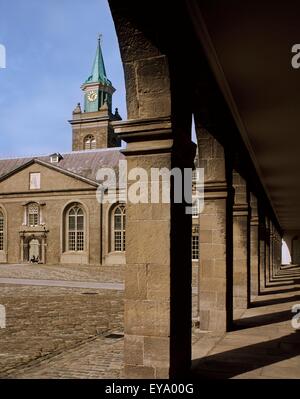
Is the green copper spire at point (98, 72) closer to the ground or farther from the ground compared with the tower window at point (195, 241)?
farther from the ground

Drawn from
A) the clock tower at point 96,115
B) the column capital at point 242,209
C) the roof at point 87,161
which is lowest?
the column capital at point 242,209

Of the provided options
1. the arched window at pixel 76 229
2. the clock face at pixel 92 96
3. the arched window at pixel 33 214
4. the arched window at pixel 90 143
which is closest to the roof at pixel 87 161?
the arched window at pixel 76 229

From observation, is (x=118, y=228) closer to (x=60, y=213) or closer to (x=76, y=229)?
(x=76, y=229)

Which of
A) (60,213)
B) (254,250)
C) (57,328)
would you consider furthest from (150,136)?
(60,213)

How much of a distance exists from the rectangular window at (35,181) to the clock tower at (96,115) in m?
14.7

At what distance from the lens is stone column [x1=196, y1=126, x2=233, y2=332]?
691 centimetres

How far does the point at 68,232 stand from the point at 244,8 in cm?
3098

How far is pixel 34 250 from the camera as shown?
34688 mm

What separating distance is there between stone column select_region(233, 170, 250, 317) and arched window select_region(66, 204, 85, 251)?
81.5 ft

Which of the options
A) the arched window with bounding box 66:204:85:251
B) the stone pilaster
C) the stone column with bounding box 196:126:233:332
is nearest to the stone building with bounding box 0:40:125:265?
the arched window with bounding box 66:204:85:251

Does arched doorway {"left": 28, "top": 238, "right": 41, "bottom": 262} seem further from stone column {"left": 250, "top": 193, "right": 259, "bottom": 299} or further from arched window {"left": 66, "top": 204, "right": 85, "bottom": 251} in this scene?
stone column {"left": 250, "top": 193, "right": 259, "bottom": 299}

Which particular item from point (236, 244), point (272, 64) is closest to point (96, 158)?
point (236, 244)

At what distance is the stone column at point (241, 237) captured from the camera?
9.09 meters

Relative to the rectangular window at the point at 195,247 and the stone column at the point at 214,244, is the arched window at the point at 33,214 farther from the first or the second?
the stone column at the point at 214,244
